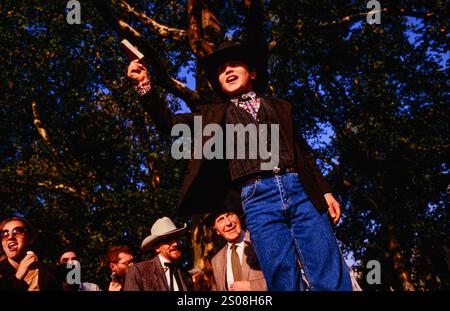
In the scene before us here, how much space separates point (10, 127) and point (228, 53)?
16.8 m

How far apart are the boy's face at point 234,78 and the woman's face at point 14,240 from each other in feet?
11.5

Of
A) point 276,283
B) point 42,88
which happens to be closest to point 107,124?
point 42,88

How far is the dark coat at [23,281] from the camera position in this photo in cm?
430

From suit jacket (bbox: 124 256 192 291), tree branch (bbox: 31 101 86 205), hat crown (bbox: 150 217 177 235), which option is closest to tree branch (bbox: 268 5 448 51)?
hat crown (bbox: 150 217 177 235)

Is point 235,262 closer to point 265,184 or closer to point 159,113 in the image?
point 265,184

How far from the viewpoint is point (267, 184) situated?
2.61 metres

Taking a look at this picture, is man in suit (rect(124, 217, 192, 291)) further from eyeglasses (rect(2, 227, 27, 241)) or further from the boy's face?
the boy's face

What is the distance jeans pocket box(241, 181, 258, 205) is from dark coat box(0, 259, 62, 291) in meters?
3.15

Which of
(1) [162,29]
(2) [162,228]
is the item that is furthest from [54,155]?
(2) [162,228]

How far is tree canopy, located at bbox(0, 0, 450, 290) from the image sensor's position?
39.0 feet

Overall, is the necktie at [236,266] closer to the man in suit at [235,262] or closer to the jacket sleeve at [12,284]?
the man in suit at [235,262]

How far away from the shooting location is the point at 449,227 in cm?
1491

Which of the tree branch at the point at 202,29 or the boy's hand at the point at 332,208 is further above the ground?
the tree branch at the point at 202,29

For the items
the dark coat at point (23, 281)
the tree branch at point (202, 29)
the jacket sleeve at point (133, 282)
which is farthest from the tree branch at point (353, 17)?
the dark coat at point (23, 281)
